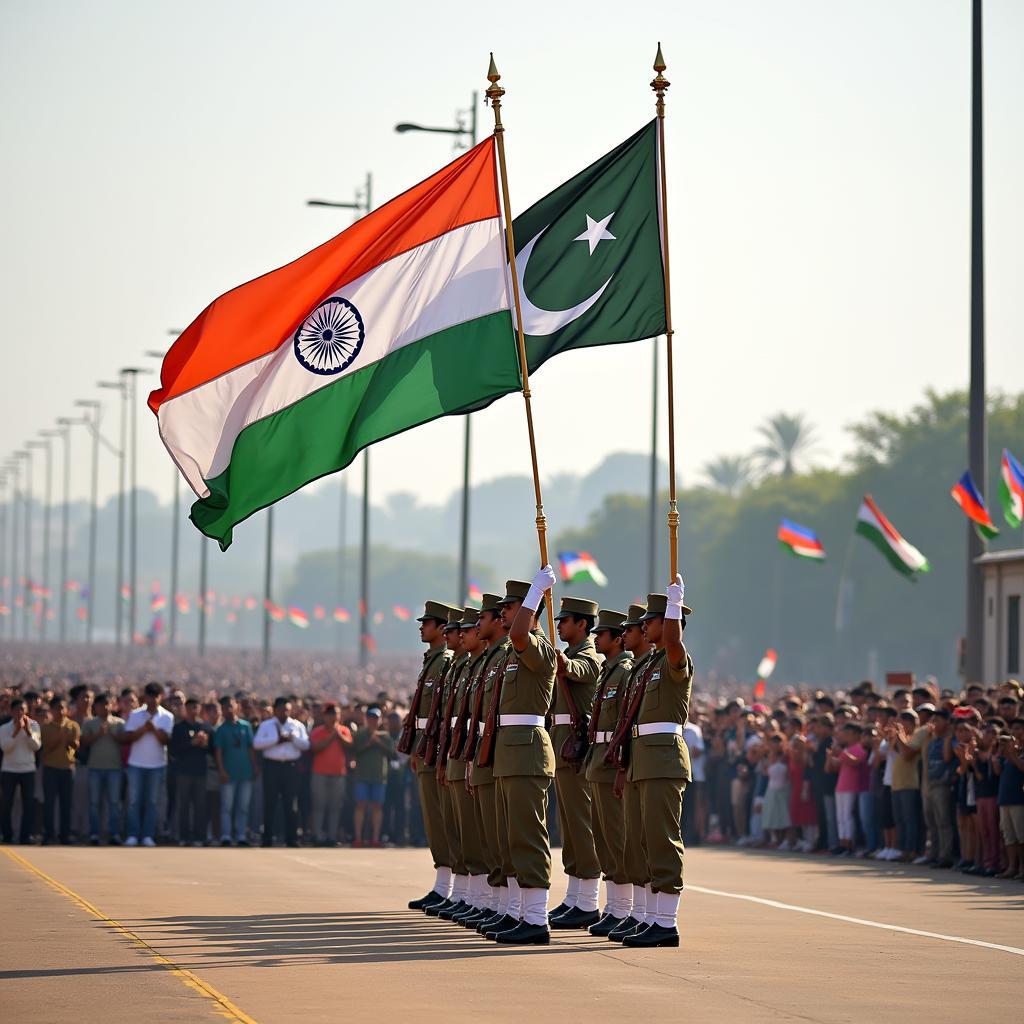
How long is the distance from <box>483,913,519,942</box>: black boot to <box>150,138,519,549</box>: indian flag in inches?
131

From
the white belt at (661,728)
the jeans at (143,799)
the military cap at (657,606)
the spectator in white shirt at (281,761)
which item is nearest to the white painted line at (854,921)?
the white belt at (661,728)

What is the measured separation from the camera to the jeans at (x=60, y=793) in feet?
76.2

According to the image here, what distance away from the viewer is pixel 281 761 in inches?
954

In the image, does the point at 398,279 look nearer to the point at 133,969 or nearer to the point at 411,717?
the point at 411,717

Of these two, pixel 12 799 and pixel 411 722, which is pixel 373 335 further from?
pixel 12 799

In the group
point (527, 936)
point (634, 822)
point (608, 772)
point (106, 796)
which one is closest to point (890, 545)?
point (106, 796)

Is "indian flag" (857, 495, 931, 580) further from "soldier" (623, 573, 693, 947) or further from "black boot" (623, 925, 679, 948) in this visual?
"black boot" (623, 925, 679, 948)

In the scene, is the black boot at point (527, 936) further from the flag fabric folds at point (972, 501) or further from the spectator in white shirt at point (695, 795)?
the flag fabric folds at point (972, 501)

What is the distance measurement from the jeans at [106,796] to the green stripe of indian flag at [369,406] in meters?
9.65

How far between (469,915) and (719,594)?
281 feet

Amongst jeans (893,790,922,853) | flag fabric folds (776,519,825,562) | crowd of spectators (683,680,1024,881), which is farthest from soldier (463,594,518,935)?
flag fabric folds (776,519,825,562)

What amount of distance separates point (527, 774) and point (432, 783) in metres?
2.30

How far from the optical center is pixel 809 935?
13.9 m

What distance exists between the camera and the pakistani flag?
48.8ft
